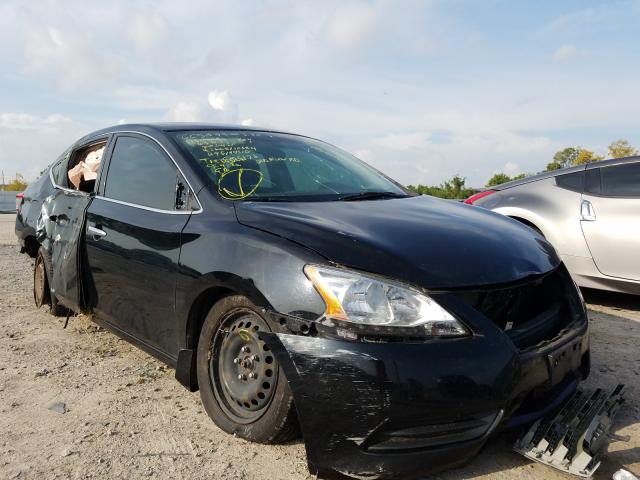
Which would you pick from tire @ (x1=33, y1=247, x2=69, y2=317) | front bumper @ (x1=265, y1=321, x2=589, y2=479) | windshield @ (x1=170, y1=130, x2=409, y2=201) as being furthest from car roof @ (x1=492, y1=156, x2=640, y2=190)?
tire @ (x1=33, y1=247, x2=69, y2=317)

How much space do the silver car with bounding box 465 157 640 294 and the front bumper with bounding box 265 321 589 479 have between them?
3192mm

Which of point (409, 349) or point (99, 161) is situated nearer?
point (409, 349)

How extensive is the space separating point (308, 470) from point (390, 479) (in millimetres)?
333

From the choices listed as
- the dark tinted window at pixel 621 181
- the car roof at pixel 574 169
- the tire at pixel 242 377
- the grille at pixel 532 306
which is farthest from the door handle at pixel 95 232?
the dark tinted window at pixel 621 181

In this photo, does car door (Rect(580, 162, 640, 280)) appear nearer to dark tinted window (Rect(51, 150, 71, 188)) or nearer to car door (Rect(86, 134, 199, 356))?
car door (Rect(86, 134, 199, 356))

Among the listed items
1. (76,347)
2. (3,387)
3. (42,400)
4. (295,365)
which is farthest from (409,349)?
(76,347)

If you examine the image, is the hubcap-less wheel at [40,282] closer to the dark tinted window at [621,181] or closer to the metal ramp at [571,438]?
the metal ramp at [571,438]

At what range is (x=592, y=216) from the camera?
16.4 ft

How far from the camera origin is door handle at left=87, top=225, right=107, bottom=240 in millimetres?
3406

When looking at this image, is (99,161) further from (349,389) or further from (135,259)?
(349,389)

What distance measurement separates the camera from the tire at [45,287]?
4.25m

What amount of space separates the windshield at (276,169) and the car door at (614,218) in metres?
2.18

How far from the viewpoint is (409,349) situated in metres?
2.00

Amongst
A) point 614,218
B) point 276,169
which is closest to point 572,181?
point 614,218
